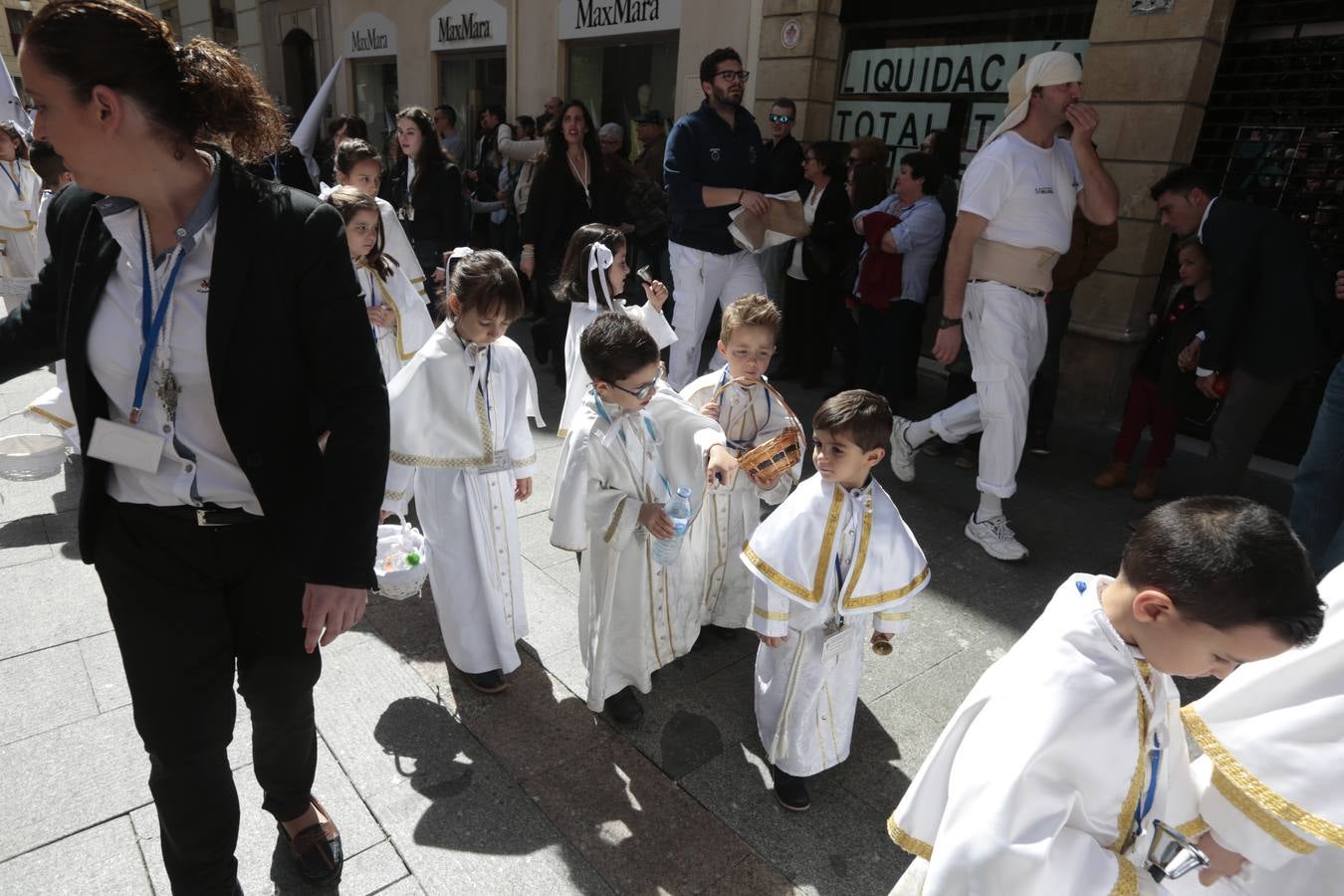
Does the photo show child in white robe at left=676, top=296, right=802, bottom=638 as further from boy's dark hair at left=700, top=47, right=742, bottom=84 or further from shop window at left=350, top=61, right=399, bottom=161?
shop window at left=350, top=61, right=399, bottom=161

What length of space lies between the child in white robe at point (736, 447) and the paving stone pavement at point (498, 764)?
9.5 inches

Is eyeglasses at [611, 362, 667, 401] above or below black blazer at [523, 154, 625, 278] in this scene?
below

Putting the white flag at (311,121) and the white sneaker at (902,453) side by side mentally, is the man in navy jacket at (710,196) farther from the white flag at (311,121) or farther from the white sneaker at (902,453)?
the white flag at (311,121)

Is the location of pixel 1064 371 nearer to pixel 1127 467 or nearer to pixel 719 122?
pixel 1127 467

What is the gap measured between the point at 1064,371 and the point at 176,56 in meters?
6.22

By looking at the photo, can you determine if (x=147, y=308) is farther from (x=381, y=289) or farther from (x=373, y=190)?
(x=373, y=190)

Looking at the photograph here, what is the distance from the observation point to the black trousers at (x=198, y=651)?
5.70ft

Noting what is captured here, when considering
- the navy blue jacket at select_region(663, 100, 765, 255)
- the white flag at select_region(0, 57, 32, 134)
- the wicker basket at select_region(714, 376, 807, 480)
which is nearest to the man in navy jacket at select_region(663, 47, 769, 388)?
the navy blue jacket at select_region(663, 100, 765, 255)

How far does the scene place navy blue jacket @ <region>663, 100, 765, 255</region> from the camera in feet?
17.4

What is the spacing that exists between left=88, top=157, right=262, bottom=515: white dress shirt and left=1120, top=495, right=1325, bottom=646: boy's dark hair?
Result: 1.74 meters

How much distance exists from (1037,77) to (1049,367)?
223cm

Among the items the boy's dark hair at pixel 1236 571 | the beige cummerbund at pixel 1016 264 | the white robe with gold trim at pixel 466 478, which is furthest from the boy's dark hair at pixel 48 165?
the boy's dark hair at pixel 1236 571

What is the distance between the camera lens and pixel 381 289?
4.24m

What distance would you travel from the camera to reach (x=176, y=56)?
1520mm
